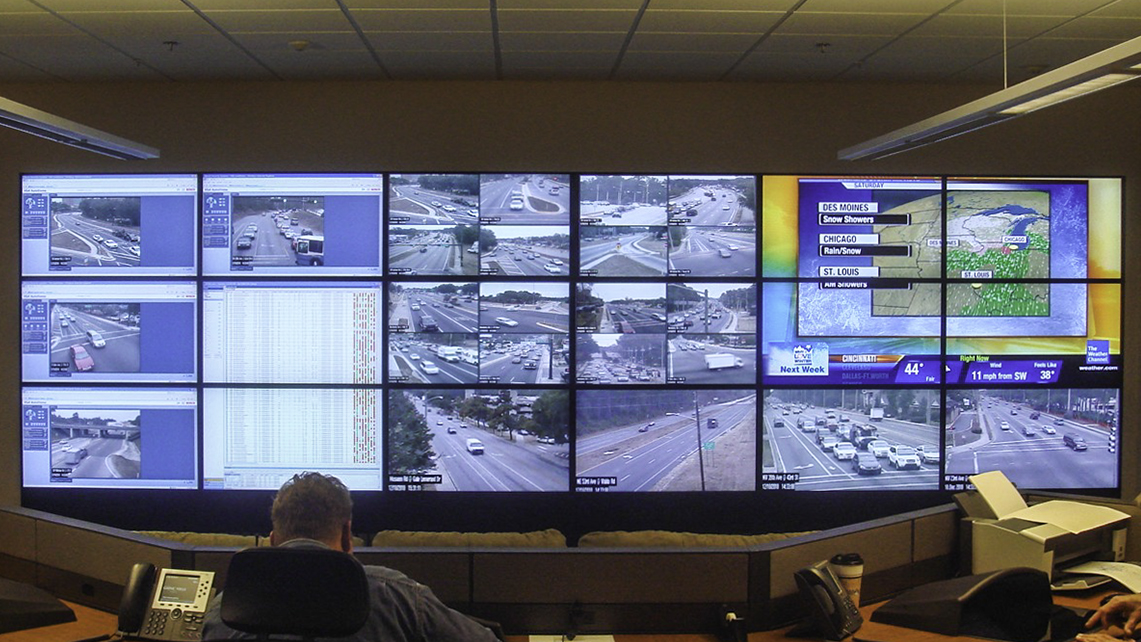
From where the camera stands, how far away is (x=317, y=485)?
198cm

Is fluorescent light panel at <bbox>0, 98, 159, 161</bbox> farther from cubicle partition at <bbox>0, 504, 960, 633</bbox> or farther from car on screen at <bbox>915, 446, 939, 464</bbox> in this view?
car on screen at <bbox>915, 446, 939, 464</bbox>

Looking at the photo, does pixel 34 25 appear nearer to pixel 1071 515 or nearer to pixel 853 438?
pixel 853 438

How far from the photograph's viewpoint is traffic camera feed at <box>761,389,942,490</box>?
15.3 ft

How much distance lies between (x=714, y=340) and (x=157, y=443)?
302 centimetres

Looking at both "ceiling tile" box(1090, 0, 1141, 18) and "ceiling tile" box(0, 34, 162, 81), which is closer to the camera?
"ceiling tile" box(1090, 0, 1141, 18)

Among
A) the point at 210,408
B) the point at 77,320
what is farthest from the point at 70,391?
the point at 210,408

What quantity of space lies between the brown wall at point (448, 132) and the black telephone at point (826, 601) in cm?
272

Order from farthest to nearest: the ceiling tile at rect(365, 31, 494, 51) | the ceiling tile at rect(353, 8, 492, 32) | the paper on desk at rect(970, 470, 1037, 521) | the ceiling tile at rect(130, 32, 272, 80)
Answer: the ceiling tile at rect(130, 32, 272, 80) < the ceiling tile at rect(365, 31, 494, 51) < the ceiling tile at rect(353, 8, 492, 32) < the paper on desk at rect(970, 470, 1037, 521)

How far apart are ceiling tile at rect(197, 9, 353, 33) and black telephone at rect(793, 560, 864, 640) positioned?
8.97 ft

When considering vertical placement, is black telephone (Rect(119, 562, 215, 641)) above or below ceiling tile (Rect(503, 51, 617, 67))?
below

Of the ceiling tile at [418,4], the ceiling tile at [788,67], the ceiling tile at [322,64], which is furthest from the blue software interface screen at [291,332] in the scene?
the ceiling tile at [788,67]

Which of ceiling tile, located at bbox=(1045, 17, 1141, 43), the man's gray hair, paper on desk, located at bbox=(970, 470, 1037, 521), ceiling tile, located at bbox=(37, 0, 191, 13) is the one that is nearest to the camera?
the man's gray hair

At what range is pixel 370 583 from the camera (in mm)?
1850

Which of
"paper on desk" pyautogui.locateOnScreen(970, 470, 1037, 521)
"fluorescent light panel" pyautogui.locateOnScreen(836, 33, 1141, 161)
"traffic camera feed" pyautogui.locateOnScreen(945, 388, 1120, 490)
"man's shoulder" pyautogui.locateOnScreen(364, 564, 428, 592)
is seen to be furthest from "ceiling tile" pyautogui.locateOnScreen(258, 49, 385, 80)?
"traffic camera feed" pyautogui.locateOnScreen(945, 388, 1120, 490)
